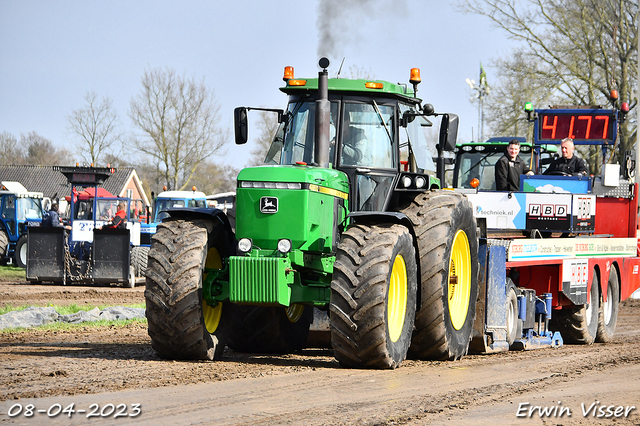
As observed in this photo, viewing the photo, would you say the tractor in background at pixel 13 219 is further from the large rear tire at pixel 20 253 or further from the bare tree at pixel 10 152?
the bare tree at pixel 10 152

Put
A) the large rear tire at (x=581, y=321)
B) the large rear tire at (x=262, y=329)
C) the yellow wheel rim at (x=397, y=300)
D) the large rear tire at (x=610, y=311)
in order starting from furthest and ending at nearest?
the large rear tire at (x=610, y=311)
the large rear tire at (x=581, y=321)
the large rear tire at (x=262, y=329)
the yellow wheel rim at (x=397, y=300)

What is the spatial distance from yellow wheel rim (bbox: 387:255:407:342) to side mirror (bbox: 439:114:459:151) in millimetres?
1631

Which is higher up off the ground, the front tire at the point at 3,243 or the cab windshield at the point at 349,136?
the cab windshield at the point at 349,136

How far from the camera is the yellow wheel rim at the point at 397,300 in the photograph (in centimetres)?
779

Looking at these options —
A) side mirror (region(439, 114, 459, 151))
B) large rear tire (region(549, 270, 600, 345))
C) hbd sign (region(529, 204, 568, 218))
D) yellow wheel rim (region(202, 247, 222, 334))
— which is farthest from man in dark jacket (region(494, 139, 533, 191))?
yellow wheel rim (region(202, 247, 222, 334))

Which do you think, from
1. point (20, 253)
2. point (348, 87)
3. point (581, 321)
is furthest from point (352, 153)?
point (20, 253)

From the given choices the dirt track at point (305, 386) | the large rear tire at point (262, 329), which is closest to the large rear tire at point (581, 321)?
the dirt track at point (305, 386)

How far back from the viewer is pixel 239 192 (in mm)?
7812

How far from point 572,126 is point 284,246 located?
353 inches

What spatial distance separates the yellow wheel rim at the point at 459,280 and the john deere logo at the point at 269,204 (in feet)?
7.16

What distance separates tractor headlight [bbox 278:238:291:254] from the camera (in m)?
7.63

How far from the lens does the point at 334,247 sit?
826 cm

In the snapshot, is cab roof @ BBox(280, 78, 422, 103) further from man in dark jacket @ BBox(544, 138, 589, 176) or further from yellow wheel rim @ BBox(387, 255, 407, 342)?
man in dark jacket @ BBox(544, 138, 589, 176)

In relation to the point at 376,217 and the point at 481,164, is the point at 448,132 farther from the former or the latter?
the point at 481,164
